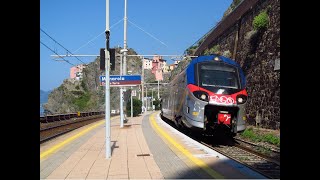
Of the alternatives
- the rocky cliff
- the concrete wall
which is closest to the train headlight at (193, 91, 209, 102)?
the concrete wall

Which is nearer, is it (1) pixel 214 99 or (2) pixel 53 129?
(1) pixel 214 99

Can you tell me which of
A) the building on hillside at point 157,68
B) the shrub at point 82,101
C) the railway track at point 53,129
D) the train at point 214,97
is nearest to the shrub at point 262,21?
the train at point 214,97

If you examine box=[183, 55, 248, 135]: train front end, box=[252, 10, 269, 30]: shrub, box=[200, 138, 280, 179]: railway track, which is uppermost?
box=[252, 10, 269, 30]: shrub

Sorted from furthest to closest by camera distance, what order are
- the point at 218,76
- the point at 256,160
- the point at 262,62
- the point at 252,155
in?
1. the point at 262,62
2. the point at 218,76
3. the point at 252,155
4. the point at 256,160

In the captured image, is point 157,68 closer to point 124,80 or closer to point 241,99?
point 124,80

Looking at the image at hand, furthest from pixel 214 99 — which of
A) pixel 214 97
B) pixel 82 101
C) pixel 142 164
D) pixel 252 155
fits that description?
pixel 82 101

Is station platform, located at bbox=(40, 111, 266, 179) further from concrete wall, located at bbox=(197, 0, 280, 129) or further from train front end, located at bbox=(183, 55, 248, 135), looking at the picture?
concrete wall, located at bbox=(197, 0, 280, 129)

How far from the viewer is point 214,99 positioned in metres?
14.8

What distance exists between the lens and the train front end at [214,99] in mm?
14805

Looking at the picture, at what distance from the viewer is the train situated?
1481 cm

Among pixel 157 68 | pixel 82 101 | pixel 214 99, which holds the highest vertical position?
pixel 157 68

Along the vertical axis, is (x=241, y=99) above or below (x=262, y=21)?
below

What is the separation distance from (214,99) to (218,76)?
1267mm
